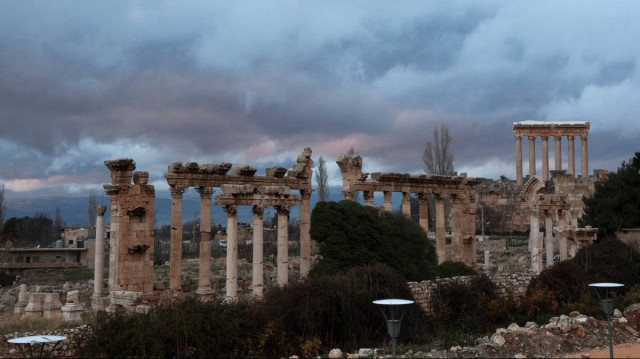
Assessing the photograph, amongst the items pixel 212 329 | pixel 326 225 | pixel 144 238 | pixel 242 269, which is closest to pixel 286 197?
pixel 326 225

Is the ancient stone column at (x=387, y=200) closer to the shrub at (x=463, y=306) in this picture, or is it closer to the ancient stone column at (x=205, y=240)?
the ancient stone column at (x=205, y=240)

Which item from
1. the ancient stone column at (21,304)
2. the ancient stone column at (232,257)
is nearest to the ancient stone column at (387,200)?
the ancient stone column at (232,257)

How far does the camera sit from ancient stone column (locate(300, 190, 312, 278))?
2945cm

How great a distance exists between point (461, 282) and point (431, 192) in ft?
40.8


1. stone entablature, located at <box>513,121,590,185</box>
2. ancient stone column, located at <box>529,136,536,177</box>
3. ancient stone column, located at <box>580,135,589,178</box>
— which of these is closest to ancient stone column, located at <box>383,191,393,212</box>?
stone entablature, located at <box>513,121,590,185</box>

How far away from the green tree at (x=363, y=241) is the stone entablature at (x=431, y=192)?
392cm

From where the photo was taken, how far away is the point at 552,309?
80.4 ft

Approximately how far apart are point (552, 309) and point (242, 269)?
86.7 ft

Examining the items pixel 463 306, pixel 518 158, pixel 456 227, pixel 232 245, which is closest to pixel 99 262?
pixel 232 245

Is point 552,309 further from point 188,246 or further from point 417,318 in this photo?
point 188,246

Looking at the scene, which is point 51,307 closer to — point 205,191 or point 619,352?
point 205,191

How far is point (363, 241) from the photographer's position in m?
26.5

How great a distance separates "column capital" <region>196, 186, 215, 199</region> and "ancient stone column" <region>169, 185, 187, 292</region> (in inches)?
25.6

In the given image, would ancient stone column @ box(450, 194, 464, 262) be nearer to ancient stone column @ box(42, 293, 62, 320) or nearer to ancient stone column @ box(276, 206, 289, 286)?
ancient stone column @ box(276, 206, 289, 286)
